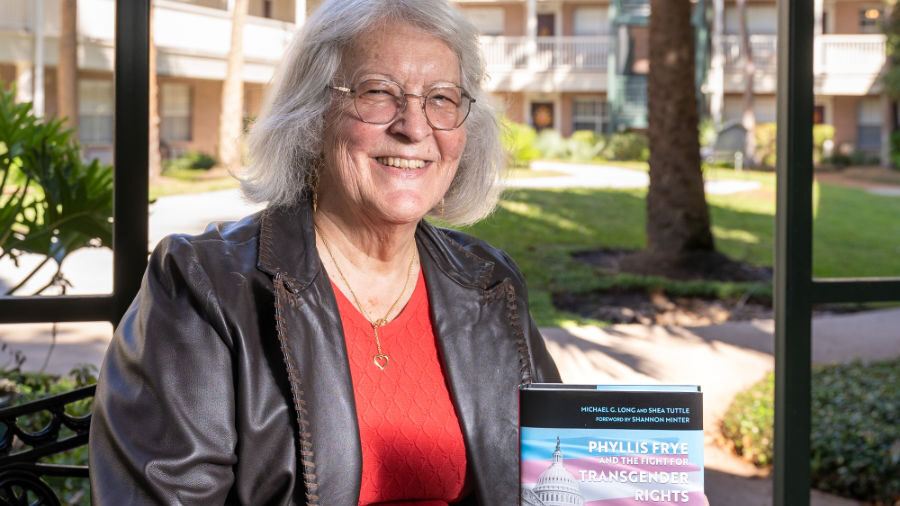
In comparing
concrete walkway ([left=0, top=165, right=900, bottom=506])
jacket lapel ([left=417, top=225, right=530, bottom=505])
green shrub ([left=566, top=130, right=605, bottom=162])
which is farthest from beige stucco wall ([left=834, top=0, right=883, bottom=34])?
jacket lapel ([left=417, top=225, right=530, bottom=505])

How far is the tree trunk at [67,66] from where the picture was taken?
5.71 metres

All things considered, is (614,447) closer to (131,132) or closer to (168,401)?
(168,401)

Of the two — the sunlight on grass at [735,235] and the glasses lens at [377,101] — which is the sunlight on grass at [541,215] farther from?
the glasses lens at [377,101]

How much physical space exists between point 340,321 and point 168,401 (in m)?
0.39

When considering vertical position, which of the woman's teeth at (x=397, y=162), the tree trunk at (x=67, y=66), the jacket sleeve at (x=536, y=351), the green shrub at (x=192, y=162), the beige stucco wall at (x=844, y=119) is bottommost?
the jacket sleeve at (x=536, y=351)

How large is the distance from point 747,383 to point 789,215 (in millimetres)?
3960

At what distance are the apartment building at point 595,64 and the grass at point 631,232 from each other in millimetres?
1610

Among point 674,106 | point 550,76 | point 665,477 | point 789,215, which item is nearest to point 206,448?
point 665,477

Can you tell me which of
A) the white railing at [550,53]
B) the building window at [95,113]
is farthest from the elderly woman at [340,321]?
the white railing at [550,53]

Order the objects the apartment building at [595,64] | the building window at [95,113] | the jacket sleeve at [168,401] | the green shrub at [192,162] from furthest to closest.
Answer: the green shrub at [192,162] → the apartment building at [595,64] → the building window at [95,113] → the jacket sleeve at [168,401]

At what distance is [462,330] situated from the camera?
2.15 m

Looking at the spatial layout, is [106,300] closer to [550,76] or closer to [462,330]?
[462,330]

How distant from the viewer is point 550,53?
26.6 m

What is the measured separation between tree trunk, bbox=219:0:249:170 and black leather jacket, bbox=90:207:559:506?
4.56 meters
